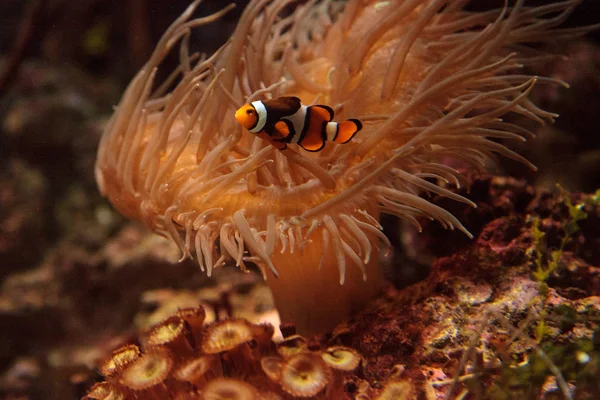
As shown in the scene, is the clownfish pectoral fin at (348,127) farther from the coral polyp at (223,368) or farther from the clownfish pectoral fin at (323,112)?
the coral polyp at (223,368)

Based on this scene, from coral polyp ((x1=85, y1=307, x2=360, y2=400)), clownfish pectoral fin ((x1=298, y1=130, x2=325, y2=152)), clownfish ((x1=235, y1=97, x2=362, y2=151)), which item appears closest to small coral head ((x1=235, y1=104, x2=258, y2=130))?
clownfish ((x1=235, y1=97, x2=362, y2=151))

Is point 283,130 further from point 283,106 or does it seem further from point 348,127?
point 348,127

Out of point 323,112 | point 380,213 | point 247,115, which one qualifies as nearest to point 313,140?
point 323,112

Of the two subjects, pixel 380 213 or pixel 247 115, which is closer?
pixel 247 115

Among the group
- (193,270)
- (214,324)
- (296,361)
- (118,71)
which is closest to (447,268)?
(296,361)

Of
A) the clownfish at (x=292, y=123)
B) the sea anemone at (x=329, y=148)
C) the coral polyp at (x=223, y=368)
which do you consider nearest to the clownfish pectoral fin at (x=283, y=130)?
the clownfish at (x=292, y=123)
